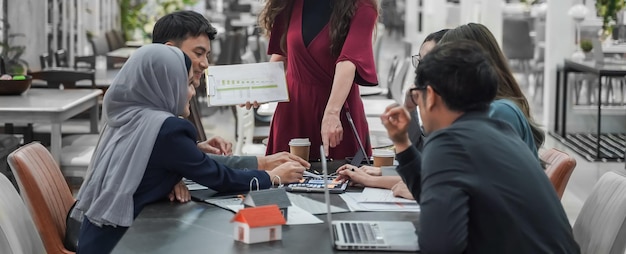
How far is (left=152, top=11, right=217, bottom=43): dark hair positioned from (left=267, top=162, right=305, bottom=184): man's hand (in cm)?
64

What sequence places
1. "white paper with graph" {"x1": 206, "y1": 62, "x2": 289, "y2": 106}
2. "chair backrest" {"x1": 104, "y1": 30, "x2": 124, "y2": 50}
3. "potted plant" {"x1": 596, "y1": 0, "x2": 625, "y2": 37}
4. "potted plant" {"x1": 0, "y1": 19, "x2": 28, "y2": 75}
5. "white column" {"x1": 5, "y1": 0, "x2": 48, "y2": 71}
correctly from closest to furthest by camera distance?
"white paper with graph" {"x1": 206, "y1": 62, "x2": 289, "y2": 106} → "potted plant" {"x1": 0, "y1": 19, "x2": 28, "y2": 75} → "white column" {"x1": 5, "y1": 0, "x2": 48, "y2": 71} → "potted plant" {"x1": 596, "y1": 0, "x2": 625, "y2": 37} → "chair backrest" {"x1": 104, "y1": 30, "x2": 124, "y2": 50}

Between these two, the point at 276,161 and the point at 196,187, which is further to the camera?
the point at 276,161

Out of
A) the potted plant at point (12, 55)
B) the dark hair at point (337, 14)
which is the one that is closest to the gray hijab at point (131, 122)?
the dark hair at point (337, 14)

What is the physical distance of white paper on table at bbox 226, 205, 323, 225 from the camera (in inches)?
102

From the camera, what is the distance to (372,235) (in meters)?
2.39

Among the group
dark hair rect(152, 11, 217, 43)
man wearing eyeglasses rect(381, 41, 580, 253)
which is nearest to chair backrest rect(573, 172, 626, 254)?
man wearing eyeglasses rect(381, 41, 580, 253)

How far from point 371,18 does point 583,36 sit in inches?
253

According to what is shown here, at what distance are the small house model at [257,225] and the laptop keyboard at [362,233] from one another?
171 mm

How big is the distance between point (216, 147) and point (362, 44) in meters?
0.72

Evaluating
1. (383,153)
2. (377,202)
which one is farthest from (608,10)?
(377,202)

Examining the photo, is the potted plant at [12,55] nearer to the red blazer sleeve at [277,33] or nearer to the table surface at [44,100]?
the table surface at [44,100]

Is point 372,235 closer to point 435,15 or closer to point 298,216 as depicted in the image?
point 298,216

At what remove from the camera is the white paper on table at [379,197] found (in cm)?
290

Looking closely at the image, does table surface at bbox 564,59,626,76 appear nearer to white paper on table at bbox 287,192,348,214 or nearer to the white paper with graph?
the white paper with graph
